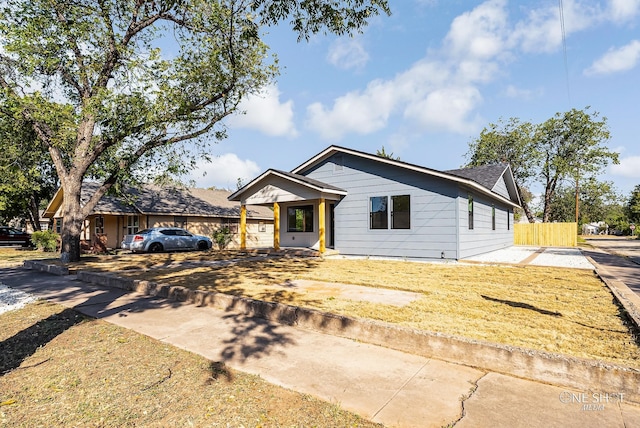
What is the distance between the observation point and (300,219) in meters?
17.7

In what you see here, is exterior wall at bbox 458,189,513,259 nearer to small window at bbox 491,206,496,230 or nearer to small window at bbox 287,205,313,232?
small window at bbox 491,206,496,230

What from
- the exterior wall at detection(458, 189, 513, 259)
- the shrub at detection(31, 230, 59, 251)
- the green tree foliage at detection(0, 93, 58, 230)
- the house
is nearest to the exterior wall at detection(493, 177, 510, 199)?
the house

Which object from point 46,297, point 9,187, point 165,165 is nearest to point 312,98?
point 165,165

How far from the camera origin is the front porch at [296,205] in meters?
14.7

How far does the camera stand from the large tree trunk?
14.0 metres

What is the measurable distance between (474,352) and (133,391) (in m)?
3.54

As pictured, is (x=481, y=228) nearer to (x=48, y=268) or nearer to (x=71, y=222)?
(x=48, y=268)

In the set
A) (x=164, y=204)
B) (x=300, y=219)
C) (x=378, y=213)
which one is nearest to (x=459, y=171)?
(x=378, y=213)

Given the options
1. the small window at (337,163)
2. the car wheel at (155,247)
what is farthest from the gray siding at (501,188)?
the car wheel at (155,247)

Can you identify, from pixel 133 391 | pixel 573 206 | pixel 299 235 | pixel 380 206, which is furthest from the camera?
pixel 573 206

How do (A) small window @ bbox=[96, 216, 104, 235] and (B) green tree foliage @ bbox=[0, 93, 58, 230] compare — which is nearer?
(B) green tree foliage @ bbox=[0, 93, 58, 230]

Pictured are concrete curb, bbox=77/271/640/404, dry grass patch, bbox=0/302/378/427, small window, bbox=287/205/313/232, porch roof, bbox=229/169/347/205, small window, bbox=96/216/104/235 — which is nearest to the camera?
dry grass patch, bbox=0/302/378/427

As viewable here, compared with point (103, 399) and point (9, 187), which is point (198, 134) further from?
point (9, 187)

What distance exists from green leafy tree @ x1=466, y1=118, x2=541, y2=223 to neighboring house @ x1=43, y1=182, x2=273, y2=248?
2607cm
